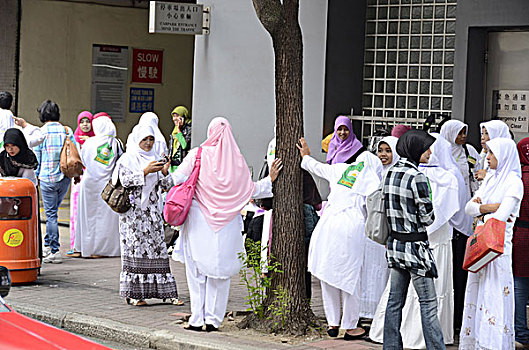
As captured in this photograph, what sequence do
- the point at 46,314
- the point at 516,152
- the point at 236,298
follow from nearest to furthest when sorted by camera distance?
the point at 516,152 → the point at 46,314 → the point at 236,298

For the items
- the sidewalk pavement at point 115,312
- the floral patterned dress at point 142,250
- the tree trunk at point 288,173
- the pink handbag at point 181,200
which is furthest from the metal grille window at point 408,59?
the pink handbag at point 181,200

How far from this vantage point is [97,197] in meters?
12.0

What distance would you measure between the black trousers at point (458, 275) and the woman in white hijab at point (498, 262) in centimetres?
113

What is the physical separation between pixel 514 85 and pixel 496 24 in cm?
76

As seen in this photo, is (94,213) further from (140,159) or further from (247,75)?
(140,159)

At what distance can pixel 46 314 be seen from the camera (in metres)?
8.63

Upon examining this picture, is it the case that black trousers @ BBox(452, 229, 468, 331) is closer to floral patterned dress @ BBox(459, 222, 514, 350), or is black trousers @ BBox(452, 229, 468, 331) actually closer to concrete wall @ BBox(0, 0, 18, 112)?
floral patterned dress @ BBox(459, 222, 514, 350)

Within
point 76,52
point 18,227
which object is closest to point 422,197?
point 18,227

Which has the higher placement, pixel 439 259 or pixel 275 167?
pixel 275 167

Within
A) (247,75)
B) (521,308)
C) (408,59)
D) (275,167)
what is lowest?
(521,308)

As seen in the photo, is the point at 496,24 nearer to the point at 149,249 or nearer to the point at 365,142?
the point at 365,142

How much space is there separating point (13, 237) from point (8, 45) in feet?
29.0

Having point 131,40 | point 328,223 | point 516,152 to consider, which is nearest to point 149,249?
point 328,223

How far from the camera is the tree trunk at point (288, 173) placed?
800 cm
